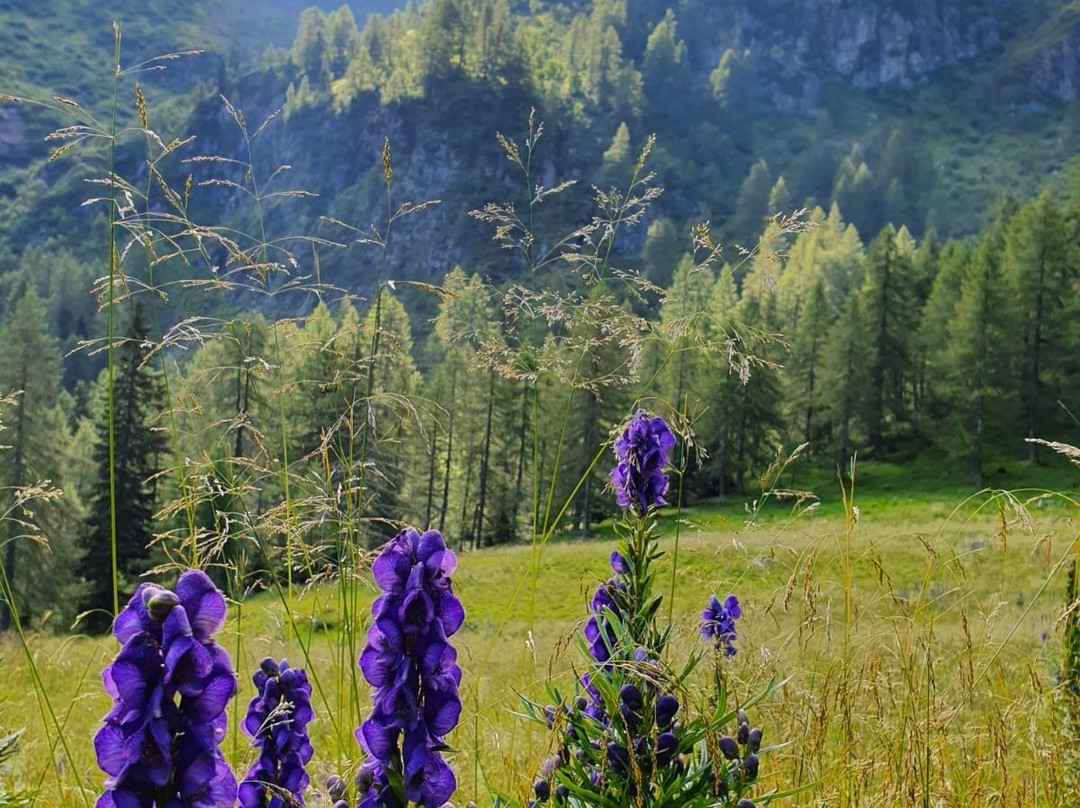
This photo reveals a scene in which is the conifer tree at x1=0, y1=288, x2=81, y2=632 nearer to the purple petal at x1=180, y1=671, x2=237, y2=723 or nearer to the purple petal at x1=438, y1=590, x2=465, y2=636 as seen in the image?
the purple petal at x1=438, y1=590, x2=465, y2=636

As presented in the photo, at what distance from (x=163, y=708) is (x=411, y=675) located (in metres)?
0.54

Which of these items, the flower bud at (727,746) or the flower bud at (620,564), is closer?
the flower bud at (727,746)

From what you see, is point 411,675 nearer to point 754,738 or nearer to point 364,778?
point 364,778

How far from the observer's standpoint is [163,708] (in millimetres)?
1299

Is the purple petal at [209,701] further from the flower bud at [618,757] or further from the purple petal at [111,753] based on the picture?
the flower bud at [618,757]

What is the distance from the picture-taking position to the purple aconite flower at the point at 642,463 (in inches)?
113

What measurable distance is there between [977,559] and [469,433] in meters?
32.6

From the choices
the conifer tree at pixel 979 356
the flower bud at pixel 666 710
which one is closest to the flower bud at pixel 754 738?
the flower bud at pixel 666 710

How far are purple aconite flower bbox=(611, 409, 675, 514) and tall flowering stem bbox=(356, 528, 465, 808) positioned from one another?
3.86 ft

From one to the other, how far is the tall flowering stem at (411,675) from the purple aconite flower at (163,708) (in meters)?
0.40

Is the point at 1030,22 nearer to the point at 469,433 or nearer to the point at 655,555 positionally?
the point at 469,433

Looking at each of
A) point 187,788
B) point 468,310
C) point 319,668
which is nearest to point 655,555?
point 187,788

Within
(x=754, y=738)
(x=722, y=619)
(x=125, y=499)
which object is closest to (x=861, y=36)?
(x=125, y=499)

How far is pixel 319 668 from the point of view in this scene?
1002 centimetres
